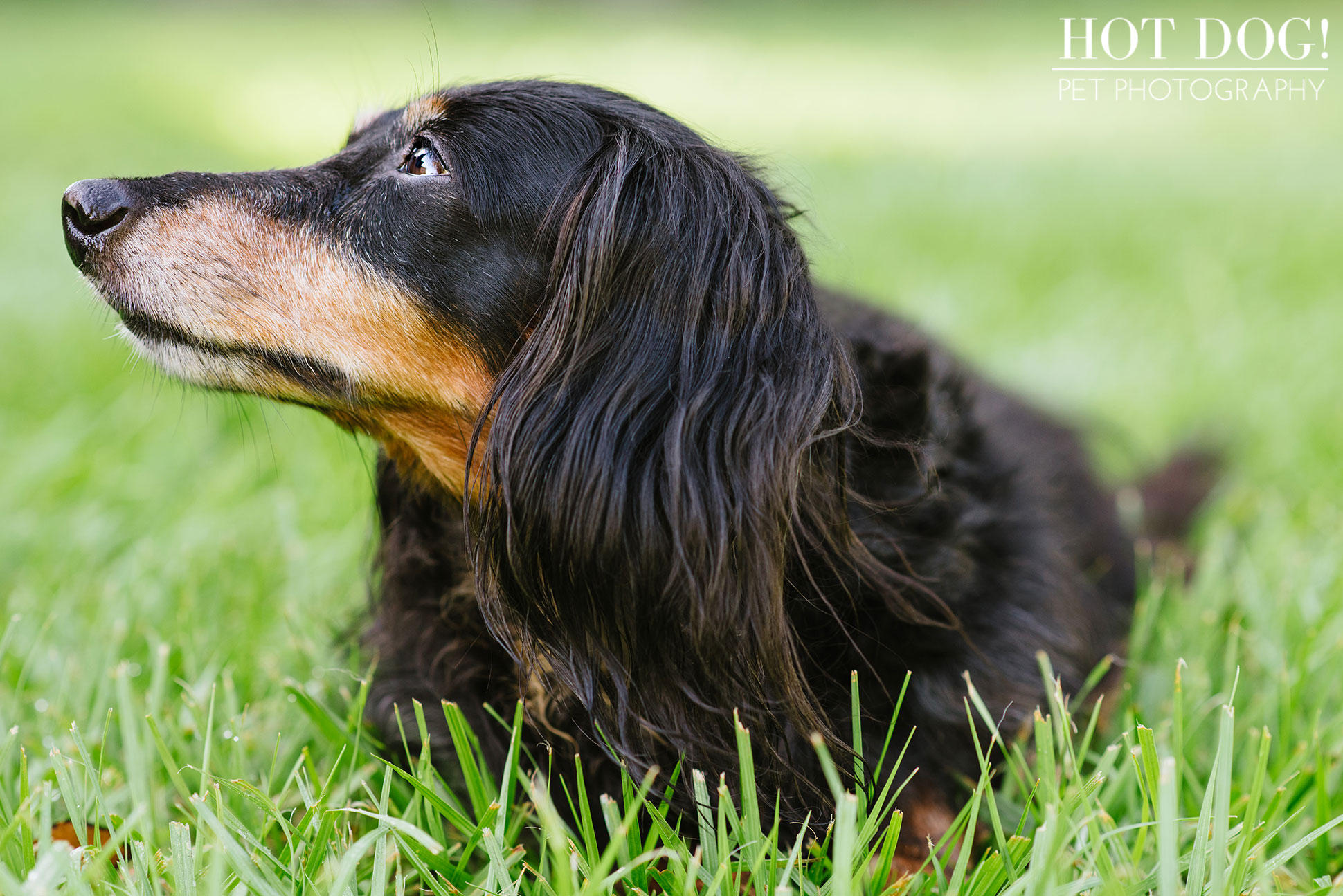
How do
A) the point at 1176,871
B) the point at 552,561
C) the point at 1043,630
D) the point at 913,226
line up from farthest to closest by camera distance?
1. the point at 913,226
2. the point at 1043,630
3. the point at 552,561
4. the point at 1176,871

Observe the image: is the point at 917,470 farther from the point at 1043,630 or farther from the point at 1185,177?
the point at 1185,177

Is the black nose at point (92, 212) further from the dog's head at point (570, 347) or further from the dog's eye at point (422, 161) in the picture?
the dog's eye at point (422, 161)

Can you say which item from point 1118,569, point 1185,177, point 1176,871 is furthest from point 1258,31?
point 1176,871

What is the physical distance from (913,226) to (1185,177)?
9.52 ft

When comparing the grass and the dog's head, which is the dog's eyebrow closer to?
the dog's head

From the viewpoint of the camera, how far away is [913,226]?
611 cm

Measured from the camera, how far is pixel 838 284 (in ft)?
9.70

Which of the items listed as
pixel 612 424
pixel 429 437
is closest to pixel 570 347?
pixel 612 424

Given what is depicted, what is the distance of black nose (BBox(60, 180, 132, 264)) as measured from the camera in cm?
171

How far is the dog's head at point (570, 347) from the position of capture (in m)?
1.52

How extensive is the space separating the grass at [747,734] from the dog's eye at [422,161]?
21.5 inches

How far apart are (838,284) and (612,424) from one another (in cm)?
159

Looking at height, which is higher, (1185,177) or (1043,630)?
(1185,177)

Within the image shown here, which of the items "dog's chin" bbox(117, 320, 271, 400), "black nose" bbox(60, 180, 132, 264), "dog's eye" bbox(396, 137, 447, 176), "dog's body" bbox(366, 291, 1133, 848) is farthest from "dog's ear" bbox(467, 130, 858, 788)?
"black nose" bbox(60, 180, 132, 264)
